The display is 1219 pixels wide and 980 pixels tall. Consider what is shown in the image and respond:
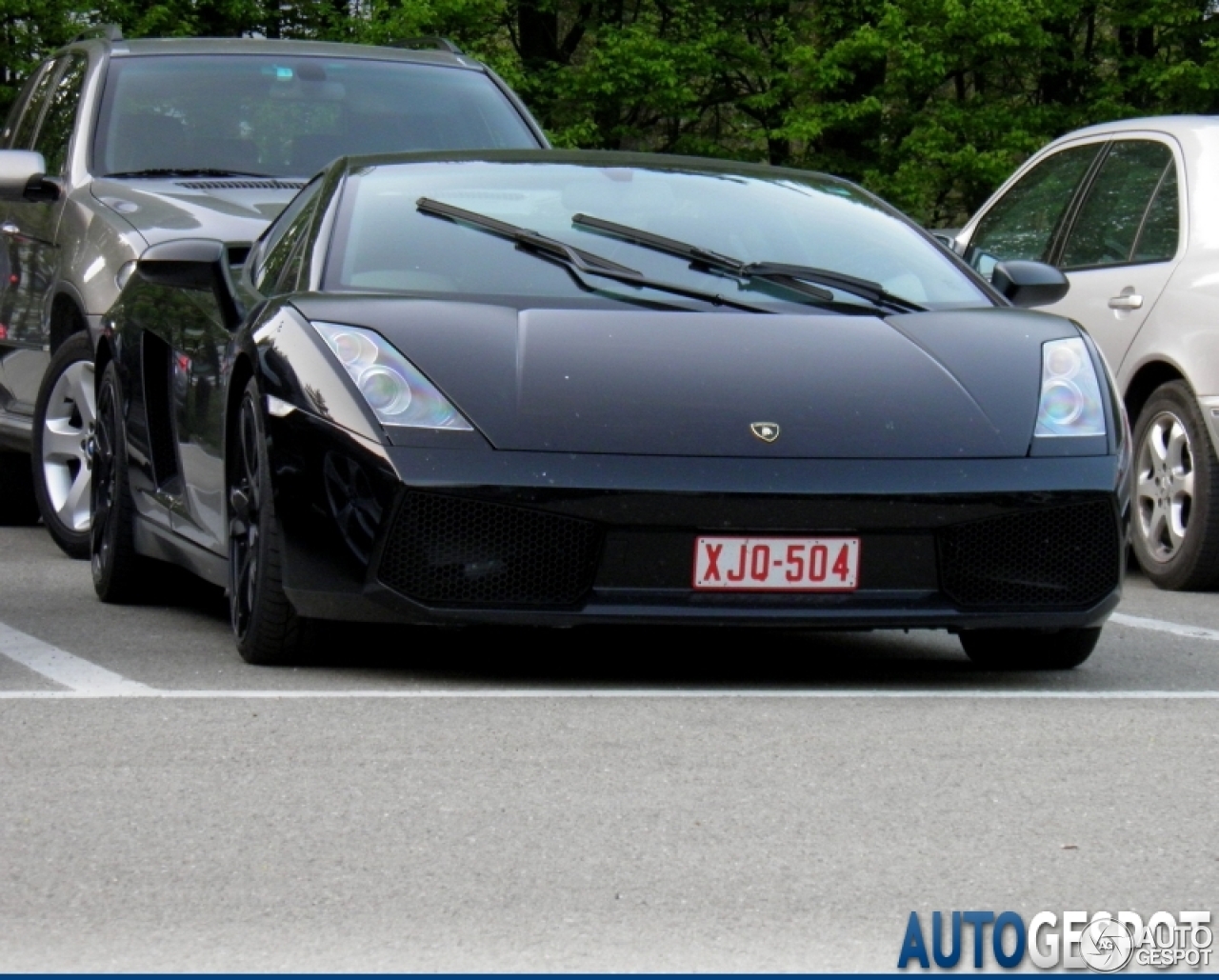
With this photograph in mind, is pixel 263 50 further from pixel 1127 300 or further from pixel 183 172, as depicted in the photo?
pixel 1127 300

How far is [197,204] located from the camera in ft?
31.0

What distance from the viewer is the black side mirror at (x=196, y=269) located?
23.4 ft

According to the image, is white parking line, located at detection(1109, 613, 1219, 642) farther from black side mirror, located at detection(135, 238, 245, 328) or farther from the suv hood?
the suv hood

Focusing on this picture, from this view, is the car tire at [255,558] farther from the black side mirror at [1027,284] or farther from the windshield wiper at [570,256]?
the black side mirror at [1027,284]

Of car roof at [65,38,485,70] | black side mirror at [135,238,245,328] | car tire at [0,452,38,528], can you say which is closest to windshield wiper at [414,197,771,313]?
black side mirror at [135,238,245,328]

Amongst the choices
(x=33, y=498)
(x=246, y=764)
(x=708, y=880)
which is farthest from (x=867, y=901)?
(x=33, y=498)

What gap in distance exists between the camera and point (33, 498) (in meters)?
11.2

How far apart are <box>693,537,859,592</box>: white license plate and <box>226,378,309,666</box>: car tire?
40.7 inches

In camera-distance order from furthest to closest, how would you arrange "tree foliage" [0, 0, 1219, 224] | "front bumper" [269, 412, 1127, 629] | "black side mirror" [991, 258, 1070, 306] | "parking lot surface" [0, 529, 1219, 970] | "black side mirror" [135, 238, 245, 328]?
"tree foliage" [0, 0, 1219, 224], "black side mirror" [991, 258, 1070, 306], "black side mirror" [135, 238, 245, 328], "front bumper" [269, 412, 1127, 629], "parking lot surface" [0, 529, 1219, 970]

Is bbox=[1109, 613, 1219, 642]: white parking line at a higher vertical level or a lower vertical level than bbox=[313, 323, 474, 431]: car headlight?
lower

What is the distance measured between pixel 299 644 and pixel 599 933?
274 cm

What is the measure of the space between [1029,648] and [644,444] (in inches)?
51.4

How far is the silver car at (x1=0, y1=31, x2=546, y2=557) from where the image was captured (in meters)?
→ 9.43

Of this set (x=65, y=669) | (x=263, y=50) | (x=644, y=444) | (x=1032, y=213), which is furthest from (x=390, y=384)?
(x=1032, y=213)
